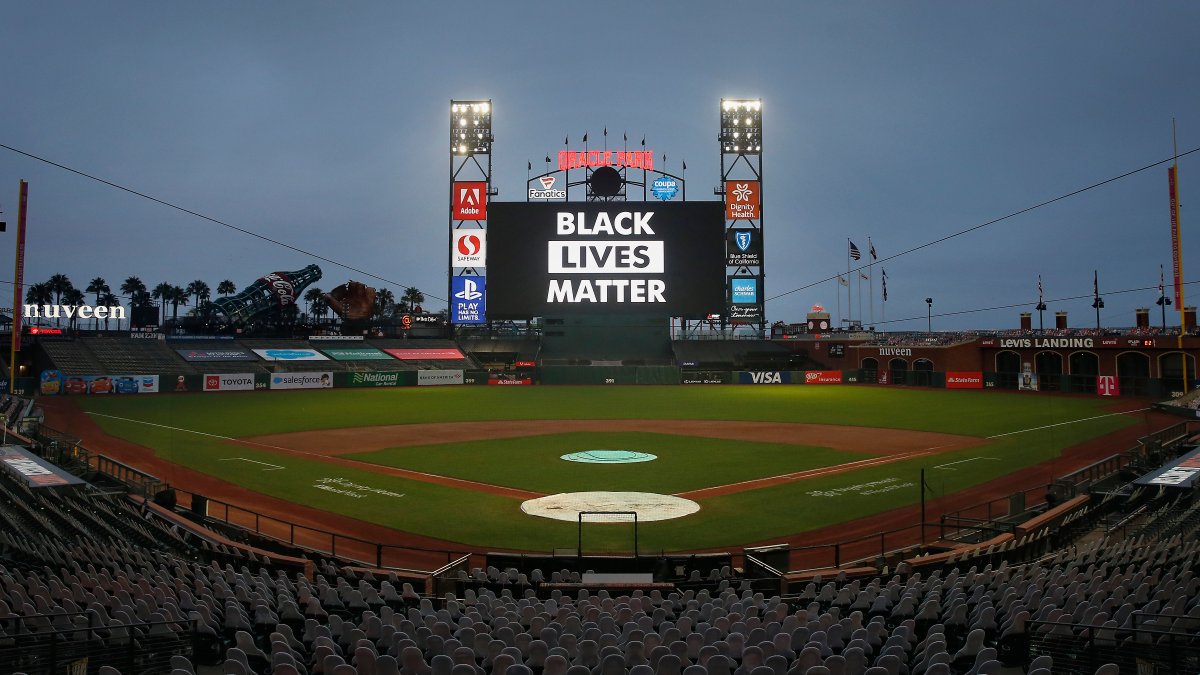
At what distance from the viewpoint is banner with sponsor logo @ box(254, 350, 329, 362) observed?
233 feet

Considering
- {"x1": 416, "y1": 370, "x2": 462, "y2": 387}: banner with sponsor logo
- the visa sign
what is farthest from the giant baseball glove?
the visa sign

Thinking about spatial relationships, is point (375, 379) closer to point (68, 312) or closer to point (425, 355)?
point (425, 355)

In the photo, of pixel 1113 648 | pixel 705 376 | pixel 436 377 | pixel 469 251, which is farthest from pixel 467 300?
pixel 1113 648

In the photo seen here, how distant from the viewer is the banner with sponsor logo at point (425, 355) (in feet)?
256

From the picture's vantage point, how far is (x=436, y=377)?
235ft

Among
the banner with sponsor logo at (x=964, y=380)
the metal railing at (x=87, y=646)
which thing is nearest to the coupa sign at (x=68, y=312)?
the metal railing at (x=87, y=646)

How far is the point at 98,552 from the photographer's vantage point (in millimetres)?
11836

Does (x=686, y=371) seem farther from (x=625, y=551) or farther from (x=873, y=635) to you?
(x=873, y=635)

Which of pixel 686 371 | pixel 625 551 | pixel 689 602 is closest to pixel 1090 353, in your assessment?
pixel 686 371

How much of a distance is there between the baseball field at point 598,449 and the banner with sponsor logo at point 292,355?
15.9 meters

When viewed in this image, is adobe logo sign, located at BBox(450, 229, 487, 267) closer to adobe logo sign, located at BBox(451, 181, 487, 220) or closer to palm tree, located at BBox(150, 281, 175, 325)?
adobe logo sign, located at BBox(451, 181, 487, 220)

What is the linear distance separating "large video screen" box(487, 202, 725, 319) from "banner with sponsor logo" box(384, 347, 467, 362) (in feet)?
65.0

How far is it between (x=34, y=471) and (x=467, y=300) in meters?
51.3

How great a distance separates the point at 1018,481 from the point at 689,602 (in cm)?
1796
